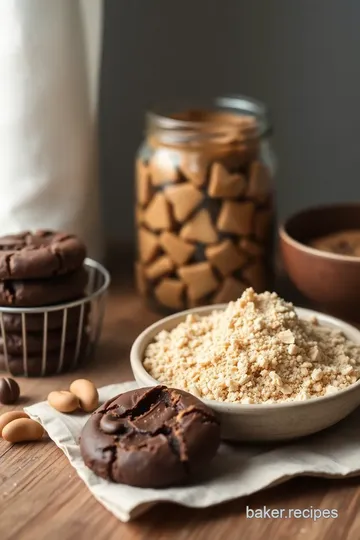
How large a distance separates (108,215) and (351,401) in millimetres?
722

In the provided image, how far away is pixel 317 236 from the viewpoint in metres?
1.24

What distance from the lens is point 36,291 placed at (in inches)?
38.4

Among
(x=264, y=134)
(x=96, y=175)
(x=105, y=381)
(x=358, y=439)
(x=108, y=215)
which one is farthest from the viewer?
(x=108, y=215)

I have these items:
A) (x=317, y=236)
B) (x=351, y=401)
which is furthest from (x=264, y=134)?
(x=351, y=401)

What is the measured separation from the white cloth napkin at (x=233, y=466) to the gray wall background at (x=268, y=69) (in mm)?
558

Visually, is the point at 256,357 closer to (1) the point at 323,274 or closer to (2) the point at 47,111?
(1) the point at 323,274

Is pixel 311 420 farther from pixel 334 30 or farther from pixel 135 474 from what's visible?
pixel 334 30

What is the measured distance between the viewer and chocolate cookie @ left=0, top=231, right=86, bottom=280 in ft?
3.17

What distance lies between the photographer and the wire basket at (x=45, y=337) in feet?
3.25

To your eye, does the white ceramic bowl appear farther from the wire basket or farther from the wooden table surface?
the wire basket

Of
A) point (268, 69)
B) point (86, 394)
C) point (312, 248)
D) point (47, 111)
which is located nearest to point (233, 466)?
point (86, 394)

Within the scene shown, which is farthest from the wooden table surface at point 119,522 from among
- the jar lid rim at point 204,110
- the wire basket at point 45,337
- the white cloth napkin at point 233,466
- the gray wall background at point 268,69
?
the gray wall background at point 268,69

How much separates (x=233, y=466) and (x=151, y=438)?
0.09m

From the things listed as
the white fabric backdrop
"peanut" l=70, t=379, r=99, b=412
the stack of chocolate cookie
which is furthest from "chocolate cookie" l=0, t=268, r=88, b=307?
the white fabric backdrop
